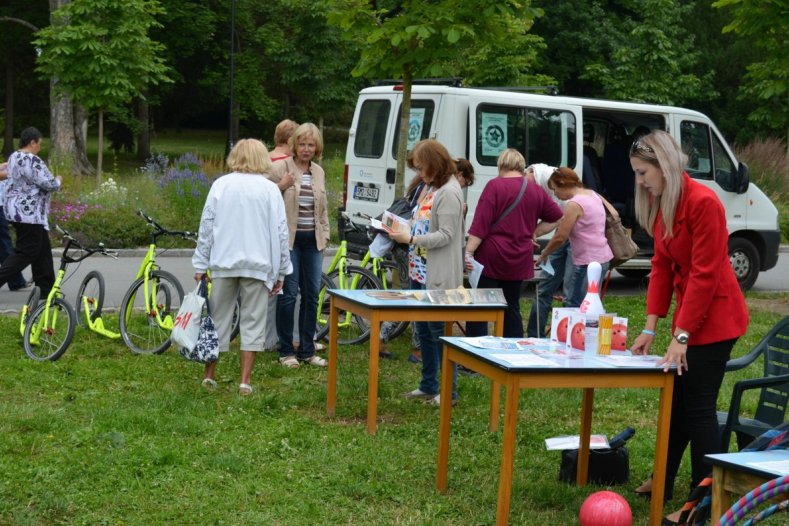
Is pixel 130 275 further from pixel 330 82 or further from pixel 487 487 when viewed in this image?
pixel 330 82

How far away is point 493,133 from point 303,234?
461cm

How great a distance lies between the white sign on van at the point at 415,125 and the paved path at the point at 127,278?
2.78m

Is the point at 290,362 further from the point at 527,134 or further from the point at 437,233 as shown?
the point at 527,134

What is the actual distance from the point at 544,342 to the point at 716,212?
1.11m

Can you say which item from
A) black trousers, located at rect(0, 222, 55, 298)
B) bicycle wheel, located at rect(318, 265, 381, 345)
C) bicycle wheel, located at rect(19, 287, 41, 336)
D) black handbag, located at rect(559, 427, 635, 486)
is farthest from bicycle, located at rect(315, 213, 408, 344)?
black handbag, located at rect(559, 427, 635, 486)

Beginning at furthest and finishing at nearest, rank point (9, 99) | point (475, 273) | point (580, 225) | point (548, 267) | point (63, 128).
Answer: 1. point (9, 99)
2. point (63, 128)
3. point (548, 267)
4. point (580, 225)
5. point (475, 273)

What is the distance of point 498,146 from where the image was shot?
12.9 m

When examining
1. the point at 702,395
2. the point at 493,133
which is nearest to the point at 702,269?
the point at 702,395

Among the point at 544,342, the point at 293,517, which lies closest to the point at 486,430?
the point at 544,342

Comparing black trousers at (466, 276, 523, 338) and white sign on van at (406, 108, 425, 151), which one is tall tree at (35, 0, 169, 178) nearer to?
white sign on van at (406, 108, 425, 151)

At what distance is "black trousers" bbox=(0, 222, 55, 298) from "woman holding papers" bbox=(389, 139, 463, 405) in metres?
4.48

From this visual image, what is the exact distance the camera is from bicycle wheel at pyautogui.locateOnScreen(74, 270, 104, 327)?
31.3ft

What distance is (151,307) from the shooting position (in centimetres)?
914

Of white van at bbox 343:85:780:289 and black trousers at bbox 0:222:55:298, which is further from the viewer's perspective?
white van at bbox 343:85:780:289
